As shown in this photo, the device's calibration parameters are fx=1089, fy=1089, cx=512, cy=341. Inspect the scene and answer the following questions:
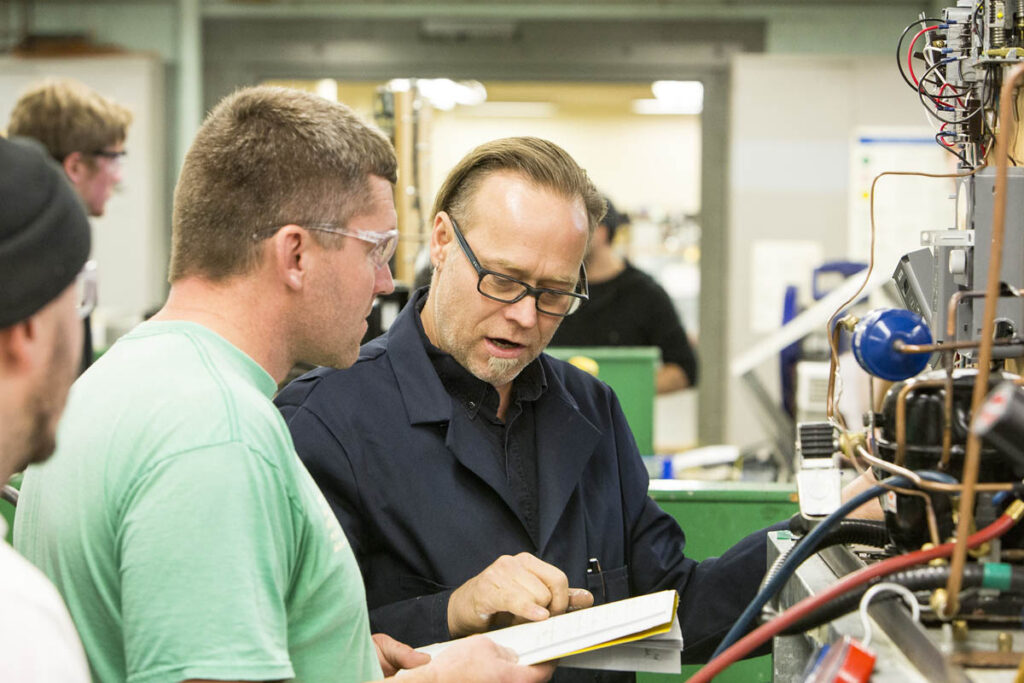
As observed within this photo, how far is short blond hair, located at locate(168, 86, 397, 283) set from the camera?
1.09 metres

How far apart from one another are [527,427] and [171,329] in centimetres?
64

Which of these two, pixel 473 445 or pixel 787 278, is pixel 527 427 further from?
pixel 787 278

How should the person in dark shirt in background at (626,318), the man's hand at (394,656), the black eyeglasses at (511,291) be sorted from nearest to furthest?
the man's hand at (394,656) → the black eyeglasses at (511,291) → the person in dark shirt in background at (626,318)

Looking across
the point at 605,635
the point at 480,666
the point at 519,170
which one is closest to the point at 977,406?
the point at 605,635

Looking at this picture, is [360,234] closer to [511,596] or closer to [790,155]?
[511,596]

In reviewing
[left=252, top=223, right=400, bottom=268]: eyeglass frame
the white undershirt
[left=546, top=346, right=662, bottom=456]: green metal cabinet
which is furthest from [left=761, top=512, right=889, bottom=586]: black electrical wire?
[left=546, top=346, right=662, bottom=456]: green metal cabinet

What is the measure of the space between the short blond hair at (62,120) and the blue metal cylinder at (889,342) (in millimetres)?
2513

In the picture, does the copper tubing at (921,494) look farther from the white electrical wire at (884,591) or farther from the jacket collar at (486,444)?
the jacket collar at (486,444)

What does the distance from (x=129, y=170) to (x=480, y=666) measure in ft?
15.7

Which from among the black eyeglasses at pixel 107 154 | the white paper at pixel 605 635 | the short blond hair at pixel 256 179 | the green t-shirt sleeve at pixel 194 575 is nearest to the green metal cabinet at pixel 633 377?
the black eyeglasses at pixel 107 154

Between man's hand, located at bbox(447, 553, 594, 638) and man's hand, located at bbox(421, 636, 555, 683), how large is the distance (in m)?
0.10

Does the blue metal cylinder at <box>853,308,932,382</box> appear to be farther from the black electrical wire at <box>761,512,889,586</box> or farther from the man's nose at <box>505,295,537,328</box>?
the man's nose at <box>505,295,537,328</box>

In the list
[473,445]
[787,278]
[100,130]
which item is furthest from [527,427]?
[787,278]

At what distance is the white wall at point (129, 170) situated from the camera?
5.29 metres
